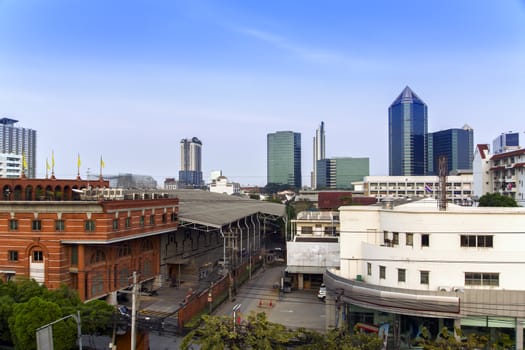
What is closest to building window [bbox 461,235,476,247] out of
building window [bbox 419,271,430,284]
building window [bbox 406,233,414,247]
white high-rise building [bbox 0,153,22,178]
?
building window [bbox 419,271,430,284]

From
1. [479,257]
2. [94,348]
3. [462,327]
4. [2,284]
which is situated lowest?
[94,348]

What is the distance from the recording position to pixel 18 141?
175 m

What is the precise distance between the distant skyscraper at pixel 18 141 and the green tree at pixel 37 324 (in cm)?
15472

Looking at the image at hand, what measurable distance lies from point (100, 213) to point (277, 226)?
49.5 metres

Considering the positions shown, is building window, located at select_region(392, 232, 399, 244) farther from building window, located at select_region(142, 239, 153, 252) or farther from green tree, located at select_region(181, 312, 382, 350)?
building window, located at select_region(142, 239, 153, 252)

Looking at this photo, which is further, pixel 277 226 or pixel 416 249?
pixel 277 226

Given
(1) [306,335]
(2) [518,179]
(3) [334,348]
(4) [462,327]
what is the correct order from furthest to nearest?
(2) [518,179], (4) [462,327], (1) [306,335], (3) [334,348]

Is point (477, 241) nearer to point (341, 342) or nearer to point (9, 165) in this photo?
point (341, 342)

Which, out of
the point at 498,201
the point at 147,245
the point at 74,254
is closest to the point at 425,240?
the point at 74,254

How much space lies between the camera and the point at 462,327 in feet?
75.6

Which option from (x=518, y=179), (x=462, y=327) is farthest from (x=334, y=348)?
(x=518, y=179)

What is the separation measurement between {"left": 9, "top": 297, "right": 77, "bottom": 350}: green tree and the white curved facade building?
13837 millimetres

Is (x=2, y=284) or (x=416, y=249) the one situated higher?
(x=416, y=249)

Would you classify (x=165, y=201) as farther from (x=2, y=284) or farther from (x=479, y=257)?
(x=479, y=257)
